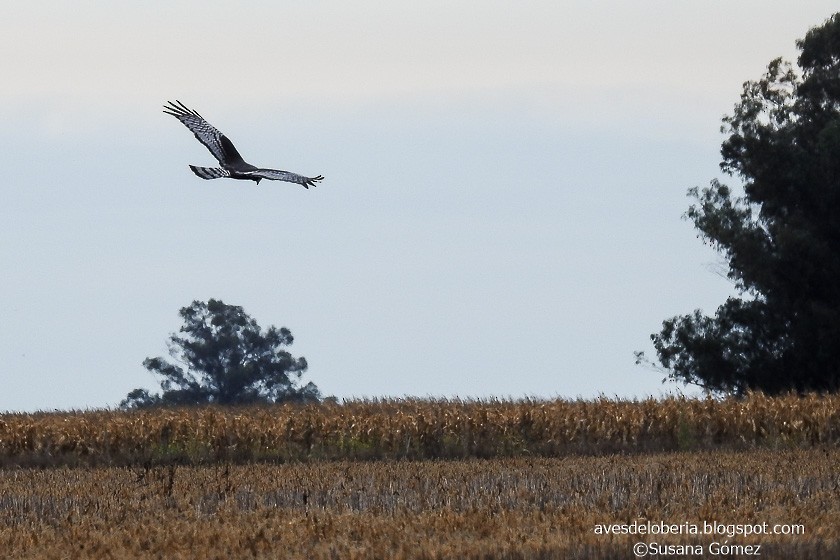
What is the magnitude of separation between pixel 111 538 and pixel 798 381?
3347 cm

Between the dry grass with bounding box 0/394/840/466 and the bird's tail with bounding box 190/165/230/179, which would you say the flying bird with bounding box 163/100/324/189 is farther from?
the dry grass with bounding box 0/394/840/466

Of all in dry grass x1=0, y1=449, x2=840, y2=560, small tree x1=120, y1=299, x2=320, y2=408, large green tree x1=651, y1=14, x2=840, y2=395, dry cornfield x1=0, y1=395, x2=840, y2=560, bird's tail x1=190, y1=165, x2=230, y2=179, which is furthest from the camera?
small tree x1=120, y1=299, x2=320, y2=408

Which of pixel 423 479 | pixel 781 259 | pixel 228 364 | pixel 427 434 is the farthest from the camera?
pixel 228 364

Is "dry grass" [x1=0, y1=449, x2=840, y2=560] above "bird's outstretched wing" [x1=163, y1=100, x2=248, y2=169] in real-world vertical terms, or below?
below

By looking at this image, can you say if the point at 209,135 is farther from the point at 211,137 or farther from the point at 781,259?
the point at 781,259

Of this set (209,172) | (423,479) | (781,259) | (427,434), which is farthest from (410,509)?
(781,259)

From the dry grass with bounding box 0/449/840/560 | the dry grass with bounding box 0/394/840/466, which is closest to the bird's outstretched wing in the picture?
the dry grass with bounding box 0/449/840/560

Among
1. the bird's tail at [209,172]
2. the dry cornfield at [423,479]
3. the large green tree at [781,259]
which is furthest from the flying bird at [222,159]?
the large green tree at [781,259]

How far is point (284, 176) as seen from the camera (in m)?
15.3

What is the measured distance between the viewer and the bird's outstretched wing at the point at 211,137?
16.5m

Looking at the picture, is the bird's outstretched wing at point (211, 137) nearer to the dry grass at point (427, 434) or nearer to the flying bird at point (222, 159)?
the flying bird at point (222, 159)

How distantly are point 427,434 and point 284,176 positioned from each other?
42.0 ft

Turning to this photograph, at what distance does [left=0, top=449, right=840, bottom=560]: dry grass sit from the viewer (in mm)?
12523

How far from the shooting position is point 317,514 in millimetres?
14992
